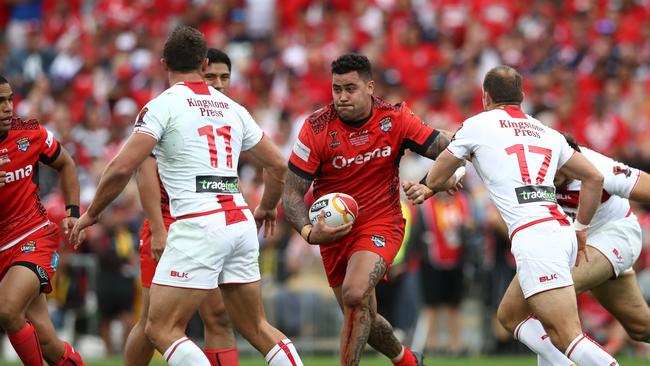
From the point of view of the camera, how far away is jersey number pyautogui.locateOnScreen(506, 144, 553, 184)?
923 centimetres

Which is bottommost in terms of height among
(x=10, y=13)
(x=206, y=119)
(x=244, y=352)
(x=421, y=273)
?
(x=244, y=352)

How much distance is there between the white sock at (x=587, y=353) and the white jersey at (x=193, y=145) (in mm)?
2758

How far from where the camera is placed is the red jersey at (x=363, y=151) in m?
10.2

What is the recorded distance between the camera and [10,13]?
25938 millimetres

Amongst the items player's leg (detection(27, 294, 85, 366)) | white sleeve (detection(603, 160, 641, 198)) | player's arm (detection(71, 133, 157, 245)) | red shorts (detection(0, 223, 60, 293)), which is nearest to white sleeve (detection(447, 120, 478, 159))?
white sleeve (detection(603, 160, 641, 198))

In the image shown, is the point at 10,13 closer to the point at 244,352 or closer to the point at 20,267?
the point at 244,352

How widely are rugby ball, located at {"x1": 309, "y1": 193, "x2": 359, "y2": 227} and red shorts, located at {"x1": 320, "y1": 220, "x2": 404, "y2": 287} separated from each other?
35 cm

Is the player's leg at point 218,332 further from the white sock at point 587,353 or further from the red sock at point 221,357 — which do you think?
the white sock at point 587,353

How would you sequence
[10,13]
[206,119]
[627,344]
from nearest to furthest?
[206,119] < [627,344] < [10,13]

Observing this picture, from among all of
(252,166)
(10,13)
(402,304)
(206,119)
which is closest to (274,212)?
(206,119)

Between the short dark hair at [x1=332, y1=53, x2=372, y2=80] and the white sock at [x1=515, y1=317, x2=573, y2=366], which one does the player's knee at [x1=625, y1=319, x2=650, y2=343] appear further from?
the short dark hair at [x1=332, y1=53, x2=372, y2=80]

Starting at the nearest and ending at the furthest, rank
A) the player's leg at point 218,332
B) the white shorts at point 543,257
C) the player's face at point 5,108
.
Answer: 1. the white shorts at point 543,257
2. the player's leg at point 218,332
3. the player's face at point 5,108

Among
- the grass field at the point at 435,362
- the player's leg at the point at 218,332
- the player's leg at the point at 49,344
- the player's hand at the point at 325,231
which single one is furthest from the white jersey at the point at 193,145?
the grass field at the point at 435,362

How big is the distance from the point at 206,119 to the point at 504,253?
30.6 feet
